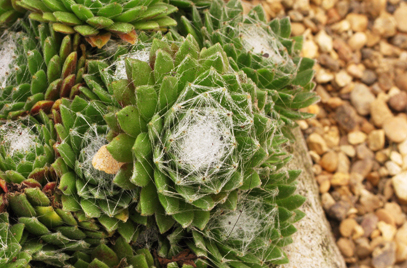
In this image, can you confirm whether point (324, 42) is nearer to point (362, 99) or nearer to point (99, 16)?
point (362, 99)

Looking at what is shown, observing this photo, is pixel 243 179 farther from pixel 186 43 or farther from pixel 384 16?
pixel 384 16

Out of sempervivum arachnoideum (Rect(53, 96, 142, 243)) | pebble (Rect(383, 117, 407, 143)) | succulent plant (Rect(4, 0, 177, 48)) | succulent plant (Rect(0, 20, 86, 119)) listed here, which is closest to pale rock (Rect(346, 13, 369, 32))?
pebble (Rect(383, 117, 407, 143))

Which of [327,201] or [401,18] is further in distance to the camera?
[401,18]

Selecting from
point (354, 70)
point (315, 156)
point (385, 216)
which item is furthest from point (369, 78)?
point (385, 216)

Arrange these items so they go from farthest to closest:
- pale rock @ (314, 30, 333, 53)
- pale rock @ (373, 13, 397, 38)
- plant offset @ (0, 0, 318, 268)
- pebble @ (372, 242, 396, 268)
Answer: pale rock @ (373, 13, 397, 38)
pale rock @ (314, 30, 333, 53)
pebble @ (372, 242, 396, 268)
plant offset @ (0, 0, 318, 268)

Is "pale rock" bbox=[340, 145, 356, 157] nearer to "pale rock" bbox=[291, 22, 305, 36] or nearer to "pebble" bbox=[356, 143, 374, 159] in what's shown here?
"pebble" bbox=[356, 143, 374, 159]

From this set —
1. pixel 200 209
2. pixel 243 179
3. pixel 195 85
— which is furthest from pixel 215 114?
pixel 200 209
